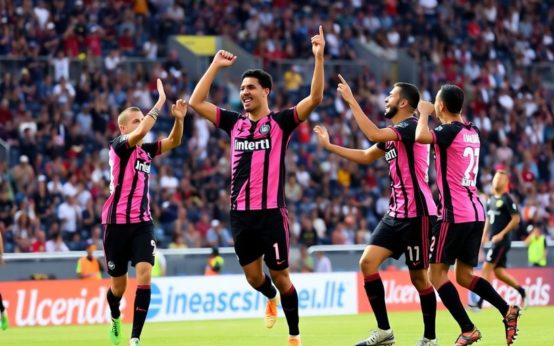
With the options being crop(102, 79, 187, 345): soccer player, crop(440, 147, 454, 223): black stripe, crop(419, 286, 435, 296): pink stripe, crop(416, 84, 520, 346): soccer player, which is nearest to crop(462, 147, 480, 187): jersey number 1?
crop(416, 84, 520, 346): soccer player

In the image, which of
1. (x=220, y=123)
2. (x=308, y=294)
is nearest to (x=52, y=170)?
(x=308, y=294)

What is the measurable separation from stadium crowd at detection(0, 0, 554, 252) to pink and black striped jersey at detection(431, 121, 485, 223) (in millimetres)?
13440

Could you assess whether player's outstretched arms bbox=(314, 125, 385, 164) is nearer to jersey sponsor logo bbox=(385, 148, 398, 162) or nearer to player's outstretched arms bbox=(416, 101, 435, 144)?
jersey sponsor logo bbox=(385, 148, 398, 162)

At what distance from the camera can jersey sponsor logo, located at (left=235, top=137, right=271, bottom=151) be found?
1318cm

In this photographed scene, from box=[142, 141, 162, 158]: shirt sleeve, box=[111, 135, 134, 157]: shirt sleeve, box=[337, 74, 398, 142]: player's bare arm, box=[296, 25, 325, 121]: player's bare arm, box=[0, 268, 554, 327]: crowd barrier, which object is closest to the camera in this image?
box=[296, 25, 325, 121]: player's bare arm

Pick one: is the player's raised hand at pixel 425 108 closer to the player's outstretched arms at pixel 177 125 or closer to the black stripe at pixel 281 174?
the black stripe at pixel 281 174

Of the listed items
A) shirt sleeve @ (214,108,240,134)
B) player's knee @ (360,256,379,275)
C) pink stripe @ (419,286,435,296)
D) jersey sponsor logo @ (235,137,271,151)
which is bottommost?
pink stripe @ (419,286,435,296)

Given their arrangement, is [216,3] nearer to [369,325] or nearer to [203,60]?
[203,60]

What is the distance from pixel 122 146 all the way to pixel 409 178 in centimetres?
314

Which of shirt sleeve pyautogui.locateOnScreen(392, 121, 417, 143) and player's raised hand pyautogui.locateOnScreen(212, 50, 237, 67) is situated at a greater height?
player's raised hand pyautogui.locateOnScreen(212, 50, 237, 67)

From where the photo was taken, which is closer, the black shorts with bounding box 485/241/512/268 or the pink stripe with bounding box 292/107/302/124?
the pink stripe with bounding box 292/107/302/124

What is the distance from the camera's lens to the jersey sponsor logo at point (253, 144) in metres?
13.2

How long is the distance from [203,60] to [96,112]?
4.91 meters

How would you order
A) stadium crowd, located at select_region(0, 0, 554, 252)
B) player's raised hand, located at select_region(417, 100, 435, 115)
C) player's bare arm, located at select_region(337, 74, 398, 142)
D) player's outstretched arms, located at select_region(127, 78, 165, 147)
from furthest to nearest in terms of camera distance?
stadium crowd, located at select_region(0, 0, 554, 252) → player's outstretched arms, located at select_region(127, 78, 165, 147) → player's raised hand, located at select_region(417, 100, 435, 115) → player's bare arm, located at select_region(337, 74, 398, 142)
